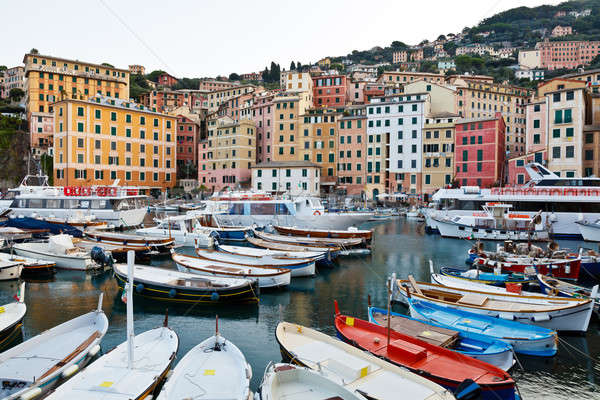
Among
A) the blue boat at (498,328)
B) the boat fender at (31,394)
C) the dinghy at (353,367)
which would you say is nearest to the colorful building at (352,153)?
the blue boat at (498,328)

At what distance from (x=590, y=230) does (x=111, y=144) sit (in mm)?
60012

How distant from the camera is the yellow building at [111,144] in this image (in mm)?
58938

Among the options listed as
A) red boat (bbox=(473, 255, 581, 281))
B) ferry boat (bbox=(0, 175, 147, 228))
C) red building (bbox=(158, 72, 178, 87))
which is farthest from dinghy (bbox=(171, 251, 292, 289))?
red building (bbox=(158, 72, 178, 87))

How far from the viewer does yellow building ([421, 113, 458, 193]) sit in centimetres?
6272

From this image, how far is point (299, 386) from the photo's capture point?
8.76 m

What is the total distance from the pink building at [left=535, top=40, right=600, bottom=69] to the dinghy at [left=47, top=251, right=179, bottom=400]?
527 ft

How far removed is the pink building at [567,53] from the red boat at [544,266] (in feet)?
471

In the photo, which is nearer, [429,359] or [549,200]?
[429,359]

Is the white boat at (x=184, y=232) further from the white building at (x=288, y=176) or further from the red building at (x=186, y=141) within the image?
the red building at (x=186, y=141)

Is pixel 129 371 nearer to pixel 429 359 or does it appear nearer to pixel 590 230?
pixel 429 359

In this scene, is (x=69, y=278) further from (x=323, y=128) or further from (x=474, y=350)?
(x=323, y=128)

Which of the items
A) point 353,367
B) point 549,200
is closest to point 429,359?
point 353,367

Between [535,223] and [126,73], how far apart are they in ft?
259

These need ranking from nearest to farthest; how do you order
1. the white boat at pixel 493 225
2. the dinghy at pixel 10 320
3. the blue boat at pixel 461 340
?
the blue boat at pixel 461 340, the dinghy at pixel 10 320, the white boat at pixel 493 225
